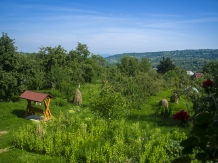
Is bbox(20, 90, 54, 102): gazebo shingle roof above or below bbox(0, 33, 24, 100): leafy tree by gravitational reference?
below

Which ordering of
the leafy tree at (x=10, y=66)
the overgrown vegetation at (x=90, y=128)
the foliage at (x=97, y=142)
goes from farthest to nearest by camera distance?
1. the leafy tree at (x=10, y=66)
2. the overgrown vegetation at (x=90, y=128)
3. the foliage at (x=97, y=142)

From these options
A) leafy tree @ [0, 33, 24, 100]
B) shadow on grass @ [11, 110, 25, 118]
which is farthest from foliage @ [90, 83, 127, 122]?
leafy tree @ [0, 33, 24, 100]

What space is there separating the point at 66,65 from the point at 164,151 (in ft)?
79.3

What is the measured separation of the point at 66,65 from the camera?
29656 mm

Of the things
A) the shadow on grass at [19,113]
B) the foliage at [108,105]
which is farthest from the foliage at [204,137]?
the shadow on grass at [19,113]

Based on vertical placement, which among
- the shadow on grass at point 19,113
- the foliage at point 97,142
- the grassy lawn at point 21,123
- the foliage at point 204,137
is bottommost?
the grassy lawn at point 21,123

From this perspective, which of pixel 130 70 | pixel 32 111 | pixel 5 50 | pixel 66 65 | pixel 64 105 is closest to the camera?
pixel 32 111

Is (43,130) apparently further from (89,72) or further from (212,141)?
(89,72)

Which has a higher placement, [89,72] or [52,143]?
[89,72]

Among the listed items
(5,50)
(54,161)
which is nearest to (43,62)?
(5,50)

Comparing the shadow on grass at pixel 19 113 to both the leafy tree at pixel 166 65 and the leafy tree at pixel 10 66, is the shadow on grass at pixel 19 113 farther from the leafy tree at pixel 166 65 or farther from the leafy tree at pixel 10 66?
the leafy tree at pixel 166 65

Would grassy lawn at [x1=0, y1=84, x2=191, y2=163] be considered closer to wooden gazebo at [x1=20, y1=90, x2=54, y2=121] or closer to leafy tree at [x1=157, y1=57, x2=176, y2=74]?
wooden gazebo at [x1=20, y1=90, x2=54, y2=121]

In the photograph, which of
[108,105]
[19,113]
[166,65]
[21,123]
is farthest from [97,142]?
[166,65]

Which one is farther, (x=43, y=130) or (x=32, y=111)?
(x=32, y=111)
